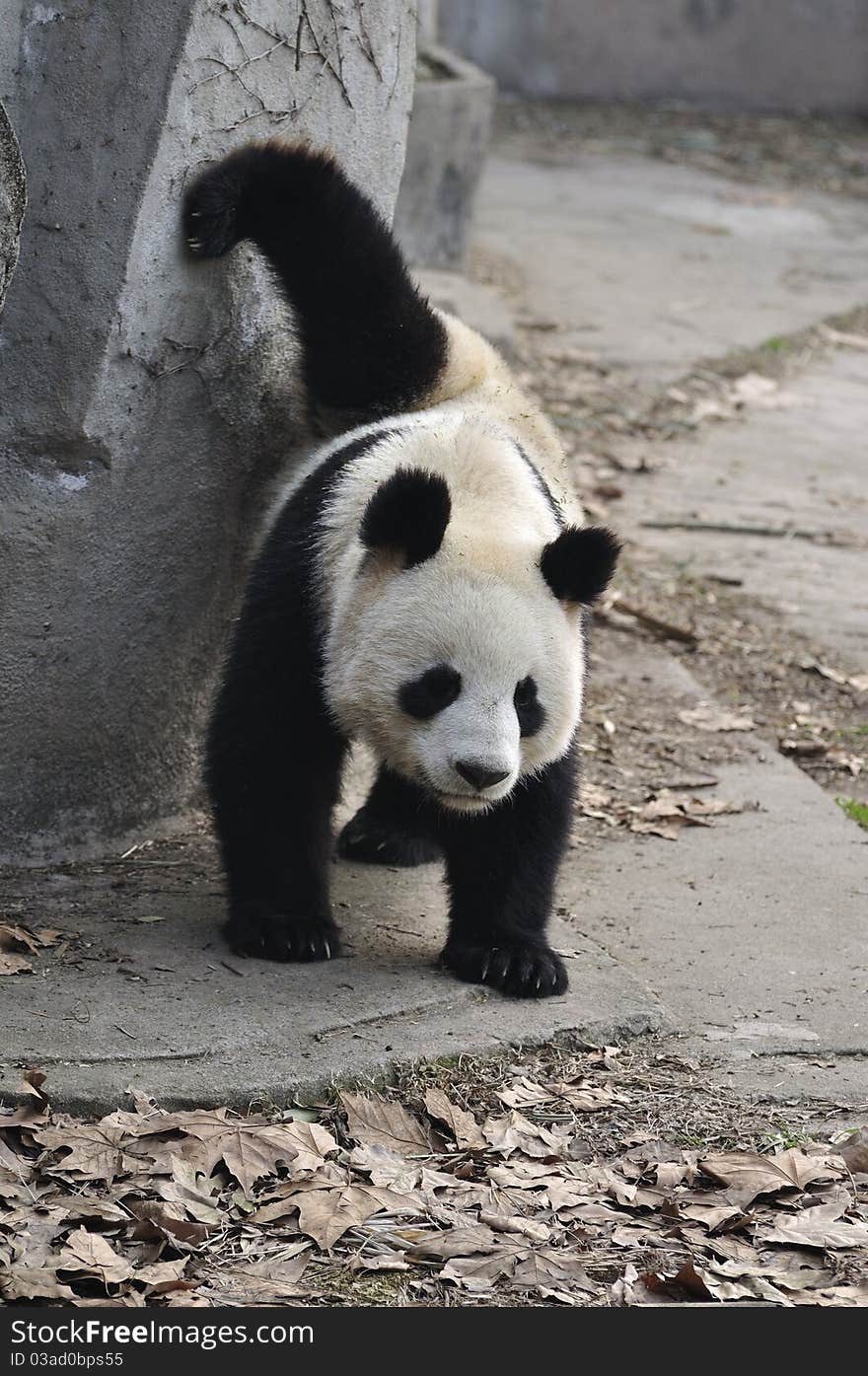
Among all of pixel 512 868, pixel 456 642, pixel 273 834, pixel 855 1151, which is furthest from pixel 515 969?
pixel 855 1151

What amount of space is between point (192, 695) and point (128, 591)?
20.3 inches

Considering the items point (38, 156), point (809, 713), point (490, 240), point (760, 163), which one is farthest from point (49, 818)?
point (760, 163)

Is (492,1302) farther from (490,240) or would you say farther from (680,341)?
(490,240)

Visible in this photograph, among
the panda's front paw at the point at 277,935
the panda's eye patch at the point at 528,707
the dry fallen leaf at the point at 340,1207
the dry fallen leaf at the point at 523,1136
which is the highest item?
the panda's eye patch at the point at 528,707

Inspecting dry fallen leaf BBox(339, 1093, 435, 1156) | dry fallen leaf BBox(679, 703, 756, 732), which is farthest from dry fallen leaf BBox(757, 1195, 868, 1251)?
dry fallen leaf BBox(679, 703, 756, 732)

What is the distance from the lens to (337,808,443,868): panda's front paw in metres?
5.41

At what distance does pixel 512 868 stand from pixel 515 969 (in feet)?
0.95

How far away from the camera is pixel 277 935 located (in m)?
4.48

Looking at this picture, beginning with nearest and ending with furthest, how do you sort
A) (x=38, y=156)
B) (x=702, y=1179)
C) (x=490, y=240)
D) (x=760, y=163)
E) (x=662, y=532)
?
(x=702, y=1179), (x=38, y=156), (x=662, y=532), (x=490, y=240), (x=760, y=163)

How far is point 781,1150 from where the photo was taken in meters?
3.78

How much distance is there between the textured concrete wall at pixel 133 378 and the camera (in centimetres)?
448

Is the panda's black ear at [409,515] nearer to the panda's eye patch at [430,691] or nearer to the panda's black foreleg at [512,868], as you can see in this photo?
the panda's eye patch at [430,691]

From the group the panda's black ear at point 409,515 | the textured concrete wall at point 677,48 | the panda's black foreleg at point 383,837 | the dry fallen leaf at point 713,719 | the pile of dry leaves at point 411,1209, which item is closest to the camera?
the pile of dry leaves at point 411,1209

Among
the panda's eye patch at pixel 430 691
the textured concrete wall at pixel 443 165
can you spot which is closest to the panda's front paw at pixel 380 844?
the panda's eye patch at pixel 430 691
